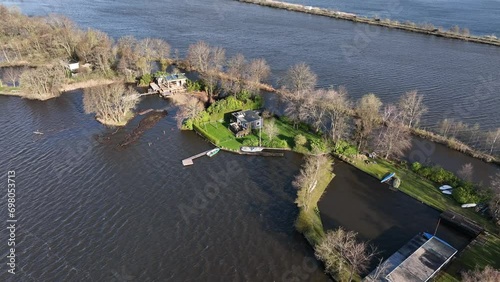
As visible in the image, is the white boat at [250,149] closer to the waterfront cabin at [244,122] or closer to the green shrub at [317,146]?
the waterfront cabin at [244,122]

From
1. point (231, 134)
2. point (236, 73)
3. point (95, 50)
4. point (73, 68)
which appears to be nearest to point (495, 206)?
point (231, 134)

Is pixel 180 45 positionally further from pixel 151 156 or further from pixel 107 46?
Answer: pixel 151 156

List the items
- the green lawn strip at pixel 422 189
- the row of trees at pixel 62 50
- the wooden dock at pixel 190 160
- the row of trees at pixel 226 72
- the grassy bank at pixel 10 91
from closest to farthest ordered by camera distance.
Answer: the green lawn strip at pixel 422 189 < the wooden dock at pixel 190 160 < the row of trees at pixel 226 72 < the grassy bank at pixel 10 91 < the row of trees at pixel 62 50

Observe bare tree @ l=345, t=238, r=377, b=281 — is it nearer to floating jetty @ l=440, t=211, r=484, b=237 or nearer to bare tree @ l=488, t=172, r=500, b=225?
floating jetty @ l=440, t=211, r=484, b=237

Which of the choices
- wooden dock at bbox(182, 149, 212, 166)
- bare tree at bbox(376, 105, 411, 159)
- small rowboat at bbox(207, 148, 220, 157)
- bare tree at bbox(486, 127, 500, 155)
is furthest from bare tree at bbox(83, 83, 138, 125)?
bare tree at bbox(486, 127, 500, 155)

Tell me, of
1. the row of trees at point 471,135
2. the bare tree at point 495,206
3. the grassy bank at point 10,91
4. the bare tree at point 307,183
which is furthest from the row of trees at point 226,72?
the bare tree at point 495,206

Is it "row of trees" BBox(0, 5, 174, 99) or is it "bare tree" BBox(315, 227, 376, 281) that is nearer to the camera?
"bare tree" BBox(315, 227, 376, 281)
